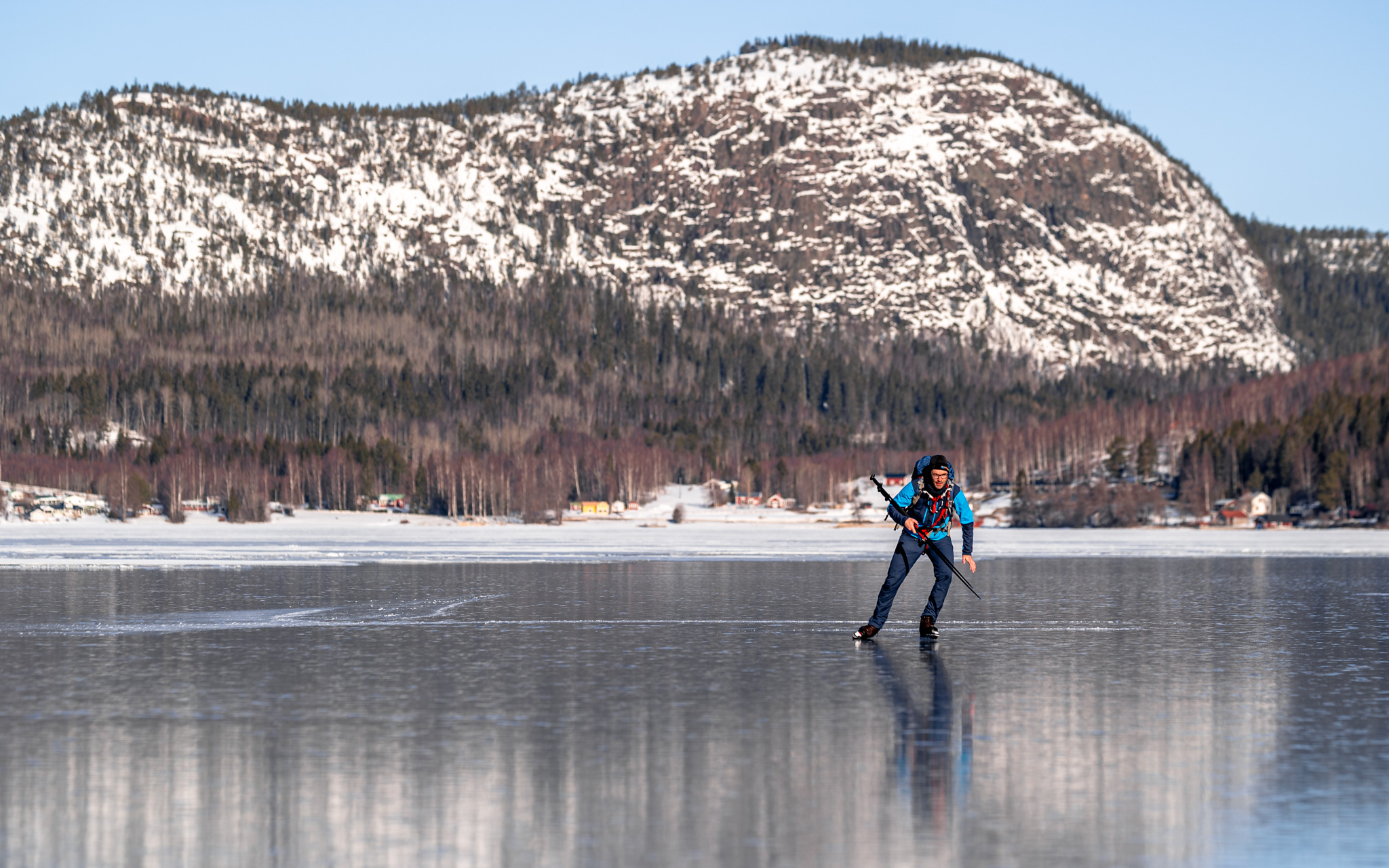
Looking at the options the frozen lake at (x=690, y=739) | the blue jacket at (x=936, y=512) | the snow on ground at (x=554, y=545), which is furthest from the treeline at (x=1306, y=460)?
the blue jacket at (x=936, y=512)

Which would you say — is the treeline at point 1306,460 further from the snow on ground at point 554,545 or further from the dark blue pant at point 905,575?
the dark blue pant at point 905,575

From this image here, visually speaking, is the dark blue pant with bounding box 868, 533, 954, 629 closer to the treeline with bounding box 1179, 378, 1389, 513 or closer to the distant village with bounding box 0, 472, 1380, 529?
the distant village with bounding box 0, 472, 1380, 529

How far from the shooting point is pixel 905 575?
996 inches

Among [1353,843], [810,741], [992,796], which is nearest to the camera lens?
[1353,843]

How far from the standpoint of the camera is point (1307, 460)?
156125 mm

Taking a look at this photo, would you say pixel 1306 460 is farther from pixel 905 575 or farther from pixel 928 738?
pixel 928 738

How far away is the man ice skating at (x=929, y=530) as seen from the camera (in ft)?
81.1

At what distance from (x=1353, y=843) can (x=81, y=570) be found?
157 feet

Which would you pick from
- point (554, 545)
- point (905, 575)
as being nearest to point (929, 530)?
point (905, 575)

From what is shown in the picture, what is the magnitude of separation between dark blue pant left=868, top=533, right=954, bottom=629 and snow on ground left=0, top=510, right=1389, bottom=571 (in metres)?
28.4

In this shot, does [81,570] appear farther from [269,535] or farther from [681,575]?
[269,535]

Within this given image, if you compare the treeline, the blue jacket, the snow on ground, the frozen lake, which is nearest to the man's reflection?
the frozen lake

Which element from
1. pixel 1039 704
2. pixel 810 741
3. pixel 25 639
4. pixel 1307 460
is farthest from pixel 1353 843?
pixel 1307 460

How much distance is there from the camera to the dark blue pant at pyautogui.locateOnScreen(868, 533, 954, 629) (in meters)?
24.9
